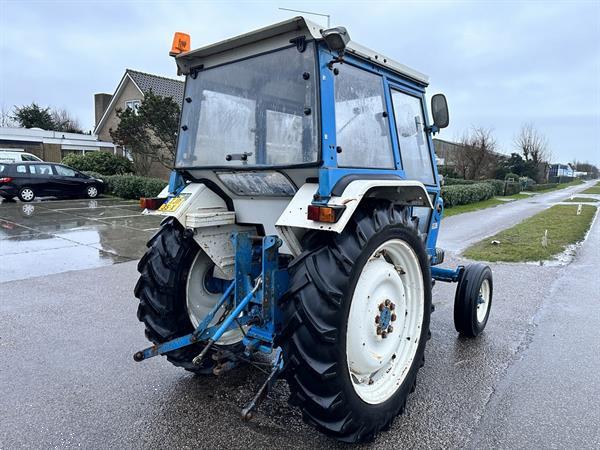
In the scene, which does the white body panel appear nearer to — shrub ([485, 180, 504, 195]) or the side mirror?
the side mirror

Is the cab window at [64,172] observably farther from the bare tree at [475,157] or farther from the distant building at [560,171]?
the distant building at [560,171]

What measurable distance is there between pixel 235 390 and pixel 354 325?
1.24m

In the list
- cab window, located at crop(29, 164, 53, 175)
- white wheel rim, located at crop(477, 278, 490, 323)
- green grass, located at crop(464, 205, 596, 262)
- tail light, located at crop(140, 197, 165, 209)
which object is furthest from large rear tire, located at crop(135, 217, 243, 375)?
cab window, located at crop(29, 164, 53, 175)

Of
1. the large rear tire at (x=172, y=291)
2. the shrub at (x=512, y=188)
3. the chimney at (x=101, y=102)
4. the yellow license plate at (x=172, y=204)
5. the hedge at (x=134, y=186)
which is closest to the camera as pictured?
the yellow license plate at (x=172, y=204)

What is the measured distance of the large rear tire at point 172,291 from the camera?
123 inches

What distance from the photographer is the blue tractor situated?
7.69 feet

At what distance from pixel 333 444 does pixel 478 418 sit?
1.09 metres

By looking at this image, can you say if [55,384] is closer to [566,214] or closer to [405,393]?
[405,393]

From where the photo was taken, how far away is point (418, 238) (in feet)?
9.60

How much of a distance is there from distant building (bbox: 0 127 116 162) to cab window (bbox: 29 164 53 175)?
1356 cm

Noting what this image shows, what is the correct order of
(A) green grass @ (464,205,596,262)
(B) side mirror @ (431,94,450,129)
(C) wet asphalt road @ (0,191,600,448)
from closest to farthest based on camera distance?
(C) wet asphalt road @ (0,191,600,448), (B) side mirror @ (431,94,450,129), (A) green grass @ (464,205,596,262)

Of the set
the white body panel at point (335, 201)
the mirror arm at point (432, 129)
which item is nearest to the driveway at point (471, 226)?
the mirror arm at point (432, 129)

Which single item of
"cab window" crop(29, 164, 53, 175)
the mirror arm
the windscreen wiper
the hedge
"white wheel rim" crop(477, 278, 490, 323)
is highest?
the mirror arm

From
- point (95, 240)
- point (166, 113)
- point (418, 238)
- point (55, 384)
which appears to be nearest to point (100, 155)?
point (166, 113)
